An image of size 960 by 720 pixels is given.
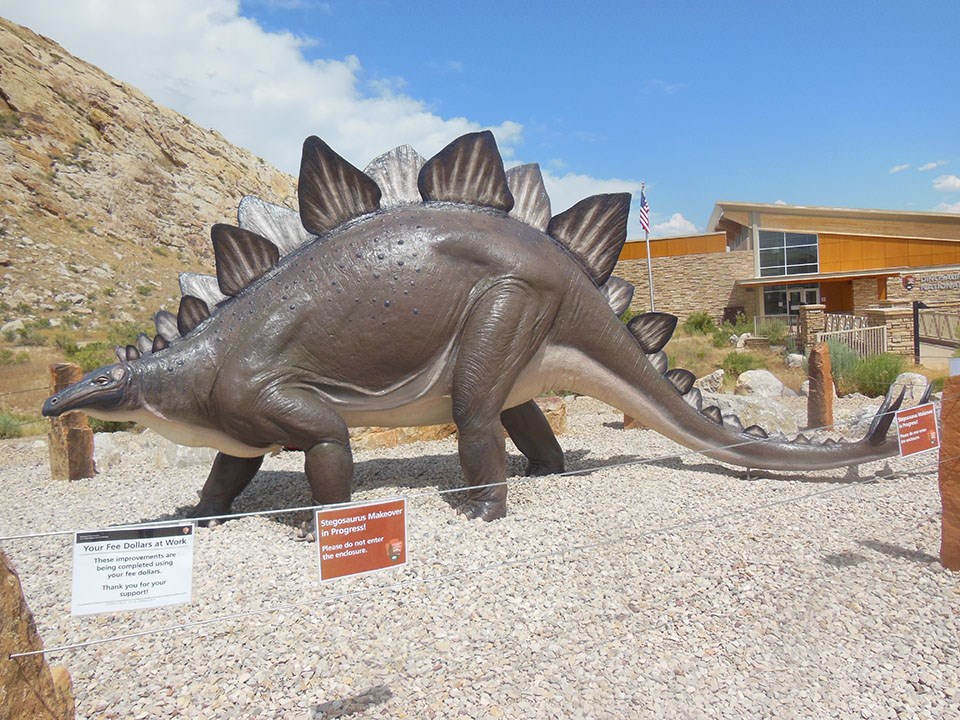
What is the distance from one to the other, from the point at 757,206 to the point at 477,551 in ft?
78.8

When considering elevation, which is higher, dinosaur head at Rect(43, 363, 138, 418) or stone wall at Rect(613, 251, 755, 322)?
stone wall at Rect(613, 251, 755, 322)

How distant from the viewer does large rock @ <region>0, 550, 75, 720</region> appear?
1458 mm

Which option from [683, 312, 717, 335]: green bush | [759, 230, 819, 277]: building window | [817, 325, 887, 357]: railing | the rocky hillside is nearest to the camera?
[817, 325, 887, 357]: railing

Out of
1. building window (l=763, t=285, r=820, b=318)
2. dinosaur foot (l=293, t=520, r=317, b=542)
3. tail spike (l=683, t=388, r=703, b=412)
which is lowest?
dinosaur foot (l=293, t=520, r=317, b=542)

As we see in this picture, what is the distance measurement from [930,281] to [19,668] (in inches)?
957

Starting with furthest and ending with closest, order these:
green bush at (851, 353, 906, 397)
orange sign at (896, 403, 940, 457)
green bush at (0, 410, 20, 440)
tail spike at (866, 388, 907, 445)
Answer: green bush at (851, 353, 906, 397), green bush at (0, 410, 20, 440), tail spike at (866, 388, 907, 445), orange sign at (896, 403, 940, 457)

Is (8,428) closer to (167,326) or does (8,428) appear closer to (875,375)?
(167,326)

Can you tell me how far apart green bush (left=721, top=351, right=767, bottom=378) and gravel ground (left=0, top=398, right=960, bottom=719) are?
9432 millimetres

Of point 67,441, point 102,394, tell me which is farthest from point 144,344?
point 67,441

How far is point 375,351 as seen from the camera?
3.39m

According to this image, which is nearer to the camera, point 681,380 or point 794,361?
point 681,380

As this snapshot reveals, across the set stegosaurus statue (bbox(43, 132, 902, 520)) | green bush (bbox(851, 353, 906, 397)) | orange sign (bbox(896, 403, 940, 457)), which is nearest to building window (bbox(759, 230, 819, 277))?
green bush (bbox(851, 353, 906, 397))

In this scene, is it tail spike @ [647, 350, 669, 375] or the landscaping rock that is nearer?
tail spike @ [647, 350, 669, 375]

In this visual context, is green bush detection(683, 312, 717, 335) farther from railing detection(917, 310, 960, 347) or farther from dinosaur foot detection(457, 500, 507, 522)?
dinosaur foot detection(457, 500, 507, 522)
